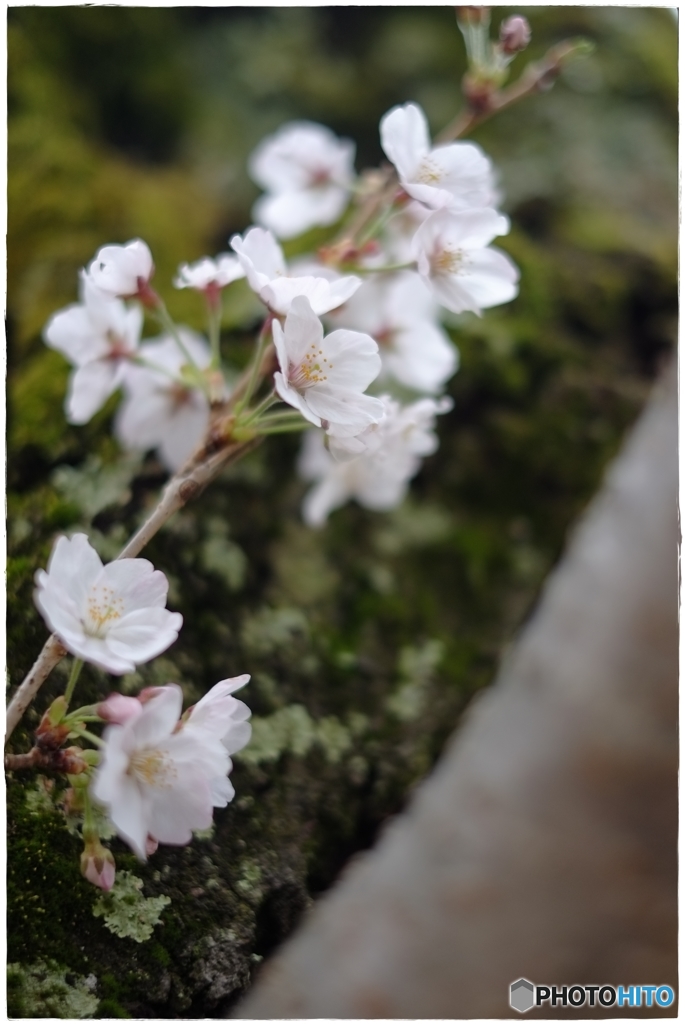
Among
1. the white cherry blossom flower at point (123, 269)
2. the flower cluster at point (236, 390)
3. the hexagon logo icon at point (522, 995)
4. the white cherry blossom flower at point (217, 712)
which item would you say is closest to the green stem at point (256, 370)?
the flower cluster at point (236, 390)

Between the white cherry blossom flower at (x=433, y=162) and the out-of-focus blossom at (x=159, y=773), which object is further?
the white cherry blossom flower at (x=433, y=162)

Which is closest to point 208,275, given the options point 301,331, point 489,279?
point 301,331

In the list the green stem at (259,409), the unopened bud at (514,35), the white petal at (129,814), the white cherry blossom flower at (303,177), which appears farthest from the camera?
the white cherry blossom flower at (303,177)

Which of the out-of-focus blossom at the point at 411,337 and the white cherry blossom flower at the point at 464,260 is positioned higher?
the white cherry blossom flower at the point at 464,260

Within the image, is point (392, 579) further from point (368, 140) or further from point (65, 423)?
point (368, 140)

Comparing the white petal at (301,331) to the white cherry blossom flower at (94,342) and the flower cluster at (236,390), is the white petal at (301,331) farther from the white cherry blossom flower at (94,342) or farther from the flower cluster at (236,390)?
the white cherry blossom flower at (94,342)

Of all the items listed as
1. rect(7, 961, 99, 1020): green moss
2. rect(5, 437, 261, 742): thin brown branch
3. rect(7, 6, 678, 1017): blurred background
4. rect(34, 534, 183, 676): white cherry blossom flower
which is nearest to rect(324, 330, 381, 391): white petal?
rect(5, 437, 261, 742): thin brown branch

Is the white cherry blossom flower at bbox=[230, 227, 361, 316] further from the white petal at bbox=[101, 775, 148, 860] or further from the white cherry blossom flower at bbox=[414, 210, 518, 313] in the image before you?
the white petal at bbox=[101, 775, 148, 860]
